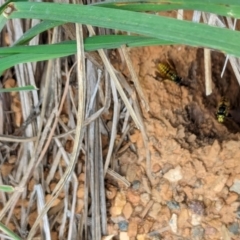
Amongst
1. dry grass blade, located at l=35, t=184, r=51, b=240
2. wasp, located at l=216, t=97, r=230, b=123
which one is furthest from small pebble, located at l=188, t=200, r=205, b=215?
dry grass blade, located at l=35, t=184, r=51, b=240

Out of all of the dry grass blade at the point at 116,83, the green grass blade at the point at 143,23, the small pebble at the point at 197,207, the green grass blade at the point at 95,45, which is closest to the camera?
the green grass blade at the point at 143,23

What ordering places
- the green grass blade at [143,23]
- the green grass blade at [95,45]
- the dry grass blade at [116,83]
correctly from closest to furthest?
the green grass blade at [143,23] → the green grass blade at [95,45] → the dry grass blade at [116,83]

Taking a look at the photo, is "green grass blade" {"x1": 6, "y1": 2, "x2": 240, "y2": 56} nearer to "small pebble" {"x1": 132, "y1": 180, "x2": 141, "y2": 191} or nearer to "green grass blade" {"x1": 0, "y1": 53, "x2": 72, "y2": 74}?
"green grass blade" {"x1": 0, "y1": 53, "x2": 72, "y2": 74}

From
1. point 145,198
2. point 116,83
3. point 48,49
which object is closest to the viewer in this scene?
point 48,49

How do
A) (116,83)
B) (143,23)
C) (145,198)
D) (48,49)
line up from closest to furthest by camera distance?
1. (143,23)
2. (48,49)
3. (116,83)
4. (145,198)

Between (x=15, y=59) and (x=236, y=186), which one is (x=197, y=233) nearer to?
(x=236, y=186)

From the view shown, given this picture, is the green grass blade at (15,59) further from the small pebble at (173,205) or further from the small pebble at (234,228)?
the small pebble at (234,228)

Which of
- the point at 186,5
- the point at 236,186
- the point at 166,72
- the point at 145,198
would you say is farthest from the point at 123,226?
the point at 186,5

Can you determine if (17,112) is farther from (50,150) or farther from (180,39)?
(180,39)

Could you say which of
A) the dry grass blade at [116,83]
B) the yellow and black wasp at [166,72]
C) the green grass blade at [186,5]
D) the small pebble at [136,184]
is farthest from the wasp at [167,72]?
the green grass blade at [186,5]
